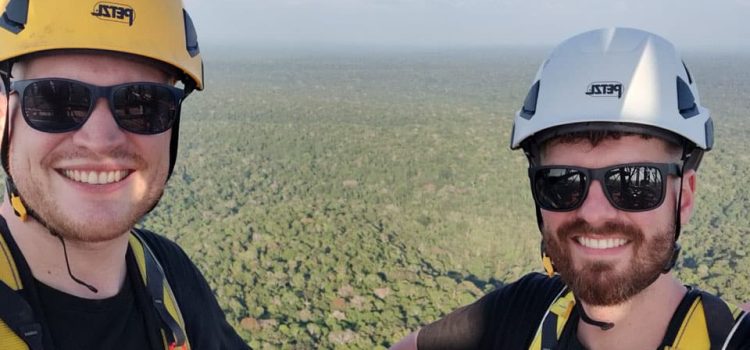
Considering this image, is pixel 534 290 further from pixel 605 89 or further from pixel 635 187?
pixel 605 89

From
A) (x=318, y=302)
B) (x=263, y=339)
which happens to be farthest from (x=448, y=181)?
(x=263, y=339)

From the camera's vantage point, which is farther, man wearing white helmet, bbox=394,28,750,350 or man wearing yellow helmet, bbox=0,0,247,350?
man wearing white helmet, bbox=394,28,750,350

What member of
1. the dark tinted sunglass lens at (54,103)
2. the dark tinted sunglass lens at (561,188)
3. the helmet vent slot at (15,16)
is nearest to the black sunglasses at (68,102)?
the dark tinted sunglass lens at (54,103)

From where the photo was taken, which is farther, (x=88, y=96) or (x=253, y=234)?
(x=253, y=234)

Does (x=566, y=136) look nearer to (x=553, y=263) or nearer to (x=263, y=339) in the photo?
(x=553, y=263)

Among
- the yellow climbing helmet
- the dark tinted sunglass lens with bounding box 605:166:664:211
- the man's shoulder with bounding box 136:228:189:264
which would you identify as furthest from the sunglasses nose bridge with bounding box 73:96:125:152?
the dark tinted sunglass lens with bounding box 605:166:664:211

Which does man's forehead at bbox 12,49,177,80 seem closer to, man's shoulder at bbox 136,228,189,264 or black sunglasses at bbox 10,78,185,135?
black sunglasses at bbox 10,78,185,135

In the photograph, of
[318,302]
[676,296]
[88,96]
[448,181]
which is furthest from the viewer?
[448,181]

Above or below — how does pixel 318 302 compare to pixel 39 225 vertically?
below
